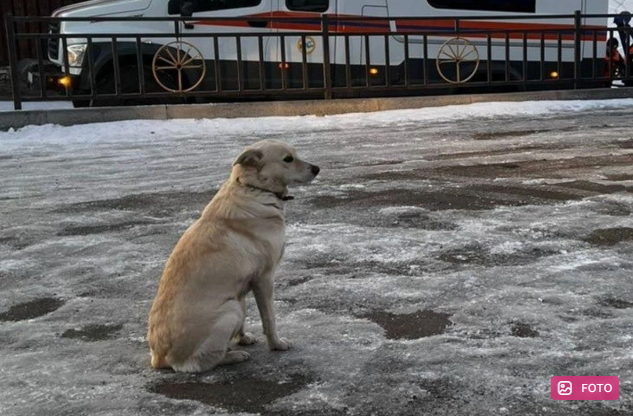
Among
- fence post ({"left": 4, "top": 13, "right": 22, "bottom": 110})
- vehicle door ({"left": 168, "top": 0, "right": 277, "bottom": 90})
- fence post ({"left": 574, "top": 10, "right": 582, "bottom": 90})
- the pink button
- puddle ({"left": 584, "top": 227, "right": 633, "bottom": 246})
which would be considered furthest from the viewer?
fence post ({"left": 574, "top": 10, "right": 582, "bottom": 90})

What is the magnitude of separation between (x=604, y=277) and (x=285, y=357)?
6.49ft

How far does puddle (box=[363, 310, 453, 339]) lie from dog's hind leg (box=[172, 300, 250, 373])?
31.2 inches

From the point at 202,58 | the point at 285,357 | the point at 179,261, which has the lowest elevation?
the point at 285,357

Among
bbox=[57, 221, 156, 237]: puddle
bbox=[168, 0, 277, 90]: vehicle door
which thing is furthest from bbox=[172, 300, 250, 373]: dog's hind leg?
bbox=[168, 0, 277, 90]: vehicle door

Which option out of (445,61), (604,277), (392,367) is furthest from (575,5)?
(392,367)

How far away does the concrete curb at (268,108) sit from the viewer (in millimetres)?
11438

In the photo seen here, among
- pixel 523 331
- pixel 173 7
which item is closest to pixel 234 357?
pixel 523 331

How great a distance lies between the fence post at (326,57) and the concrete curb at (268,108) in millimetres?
256

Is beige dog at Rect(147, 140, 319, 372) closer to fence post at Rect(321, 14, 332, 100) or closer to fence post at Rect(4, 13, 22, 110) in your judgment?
fence post at Rect(4, 13, 22, 110)

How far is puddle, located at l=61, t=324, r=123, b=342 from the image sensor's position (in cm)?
373

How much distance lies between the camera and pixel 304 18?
42.8 ft

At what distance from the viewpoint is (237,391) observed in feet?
10.0

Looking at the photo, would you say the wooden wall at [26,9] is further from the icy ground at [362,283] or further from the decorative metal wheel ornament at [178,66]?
the icy ground at [362,283]

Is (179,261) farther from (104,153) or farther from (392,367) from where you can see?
(104,153)
